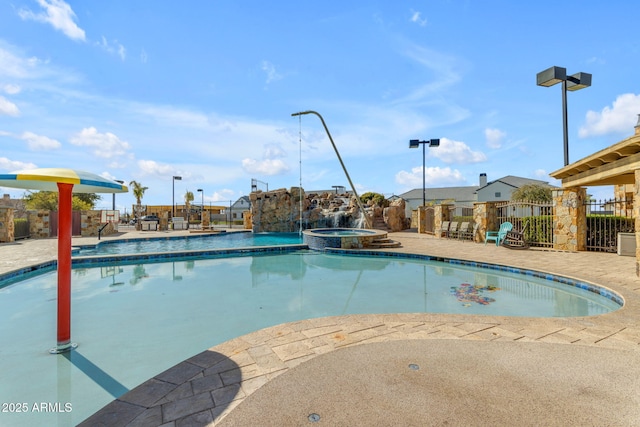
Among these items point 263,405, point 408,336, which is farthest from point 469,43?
point 263,405

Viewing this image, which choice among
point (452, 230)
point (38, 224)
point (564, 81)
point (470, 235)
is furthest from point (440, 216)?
point (38, 224)

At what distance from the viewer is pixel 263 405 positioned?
2.10 m

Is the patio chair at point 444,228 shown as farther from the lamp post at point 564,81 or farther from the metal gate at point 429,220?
the lamp post at point 564,81

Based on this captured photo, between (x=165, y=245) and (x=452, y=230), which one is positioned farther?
(x=165, y=245)

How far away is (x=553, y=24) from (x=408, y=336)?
9.48 m

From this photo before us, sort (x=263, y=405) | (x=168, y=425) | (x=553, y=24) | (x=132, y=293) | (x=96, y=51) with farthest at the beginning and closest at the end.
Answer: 1. (x=553, y=24)
2. (x=96, y=51)
3. (x=132, y=293)
4. (x=263, y=405)
5. (x=168, y=425)

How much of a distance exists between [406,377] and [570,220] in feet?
35.7

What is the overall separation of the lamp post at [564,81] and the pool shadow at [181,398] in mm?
12791

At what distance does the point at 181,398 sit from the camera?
2256 mm

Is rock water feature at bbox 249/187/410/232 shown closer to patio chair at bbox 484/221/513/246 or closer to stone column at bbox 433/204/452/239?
stone column at bbox 433/204/452/239

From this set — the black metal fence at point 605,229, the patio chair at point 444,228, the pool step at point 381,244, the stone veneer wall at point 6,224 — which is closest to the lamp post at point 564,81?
the black metal fence at point 605,229

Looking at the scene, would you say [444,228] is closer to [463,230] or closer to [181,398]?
[463,230]

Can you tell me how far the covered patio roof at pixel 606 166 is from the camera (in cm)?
630

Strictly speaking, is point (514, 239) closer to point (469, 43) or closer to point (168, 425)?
point (469, 43)
